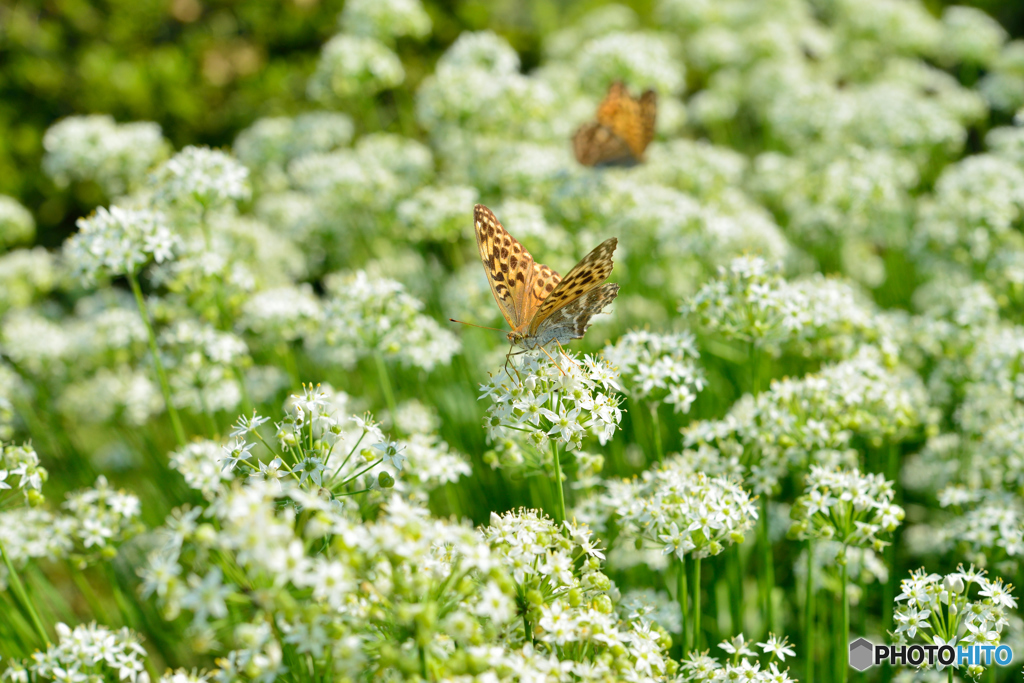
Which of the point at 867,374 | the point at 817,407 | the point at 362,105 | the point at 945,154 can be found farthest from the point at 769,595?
the point at 945,154

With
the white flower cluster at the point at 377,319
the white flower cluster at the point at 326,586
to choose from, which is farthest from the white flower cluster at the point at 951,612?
the white flower cluster at the point at 377,319

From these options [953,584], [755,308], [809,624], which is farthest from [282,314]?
[953,584]

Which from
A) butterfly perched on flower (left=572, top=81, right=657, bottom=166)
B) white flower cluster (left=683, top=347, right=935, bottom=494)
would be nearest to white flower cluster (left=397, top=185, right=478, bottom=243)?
butterfly perched on flower (left=572, top=81, right=657, bottom=166)

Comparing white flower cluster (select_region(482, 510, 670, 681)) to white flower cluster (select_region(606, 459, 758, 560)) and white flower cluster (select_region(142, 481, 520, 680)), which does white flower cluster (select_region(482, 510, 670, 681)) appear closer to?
white flower cluster (select_region(142, 481, 520, 680))

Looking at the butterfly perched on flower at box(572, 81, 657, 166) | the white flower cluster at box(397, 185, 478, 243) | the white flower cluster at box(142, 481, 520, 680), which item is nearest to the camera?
the white flower cluster at box(142, 481, 520, 680)

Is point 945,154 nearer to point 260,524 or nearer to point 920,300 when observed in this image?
point 920,300

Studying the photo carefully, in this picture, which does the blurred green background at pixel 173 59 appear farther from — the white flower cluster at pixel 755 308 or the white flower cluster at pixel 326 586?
the white flower cluster at pixel 326 586
